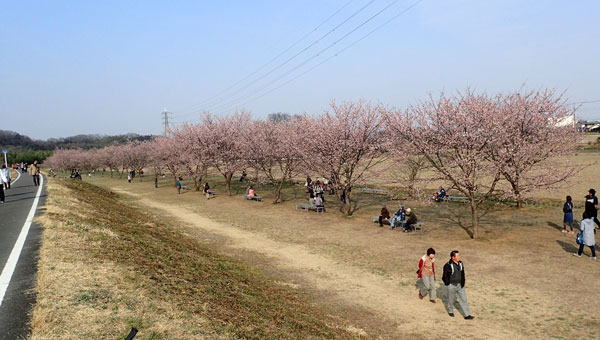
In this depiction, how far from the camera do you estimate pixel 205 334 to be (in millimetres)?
6762

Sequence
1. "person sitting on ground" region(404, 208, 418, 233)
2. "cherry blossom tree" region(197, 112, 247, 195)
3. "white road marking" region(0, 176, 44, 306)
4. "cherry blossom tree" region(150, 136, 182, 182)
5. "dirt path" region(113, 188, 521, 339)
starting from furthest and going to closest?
"cherry blossom tree" region(150, 136, 182, 182)
"cherry blossom tree" region(197, 112, 247, 195)
"person sitting on ground" region(404, 208, 418, 233)
"dirt path" region(113, 188, 521, 339)
"white road marking" region(0, 176, 44, 306)

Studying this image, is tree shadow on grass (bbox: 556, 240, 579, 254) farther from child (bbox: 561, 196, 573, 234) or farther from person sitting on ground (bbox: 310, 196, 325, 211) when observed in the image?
person sitting on ground (bbox: 310, 196, 325, 211)

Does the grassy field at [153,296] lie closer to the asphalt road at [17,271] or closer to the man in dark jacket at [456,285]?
the asphalt road at [17,271]

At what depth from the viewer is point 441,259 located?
1435 cm

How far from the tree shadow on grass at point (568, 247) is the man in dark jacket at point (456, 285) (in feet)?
25.7

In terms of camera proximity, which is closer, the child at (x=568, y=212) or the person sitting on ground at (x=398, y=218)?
the child at (x=568, y=212)

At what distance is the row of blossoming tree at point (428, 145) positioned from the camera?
16984mm

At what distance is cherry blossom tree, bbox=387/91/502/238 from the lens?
54.4ft

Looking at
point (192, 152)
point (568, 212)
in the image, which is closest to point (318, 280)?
point (568, 212)

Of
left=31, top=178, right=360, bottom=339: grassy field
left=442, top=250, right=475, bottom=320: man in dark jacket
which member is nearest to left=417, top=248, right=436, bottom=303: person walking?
left=442, top=250, right=475, bottom=320: man in dark jacket

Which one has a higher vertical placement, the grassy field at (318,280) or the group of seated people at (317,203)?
the group of seated people at (317,203)

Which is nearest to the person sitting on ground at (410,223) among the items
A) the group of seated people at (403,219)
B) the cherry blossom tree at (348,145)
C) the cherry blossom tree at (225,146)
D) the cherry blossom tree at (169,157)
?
the group of seated people at (403,219)

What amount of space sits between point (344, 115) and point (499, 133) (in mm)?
10347

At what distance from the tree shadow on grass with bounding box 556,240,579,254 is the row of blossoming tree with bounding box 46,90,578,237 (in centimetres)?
243
